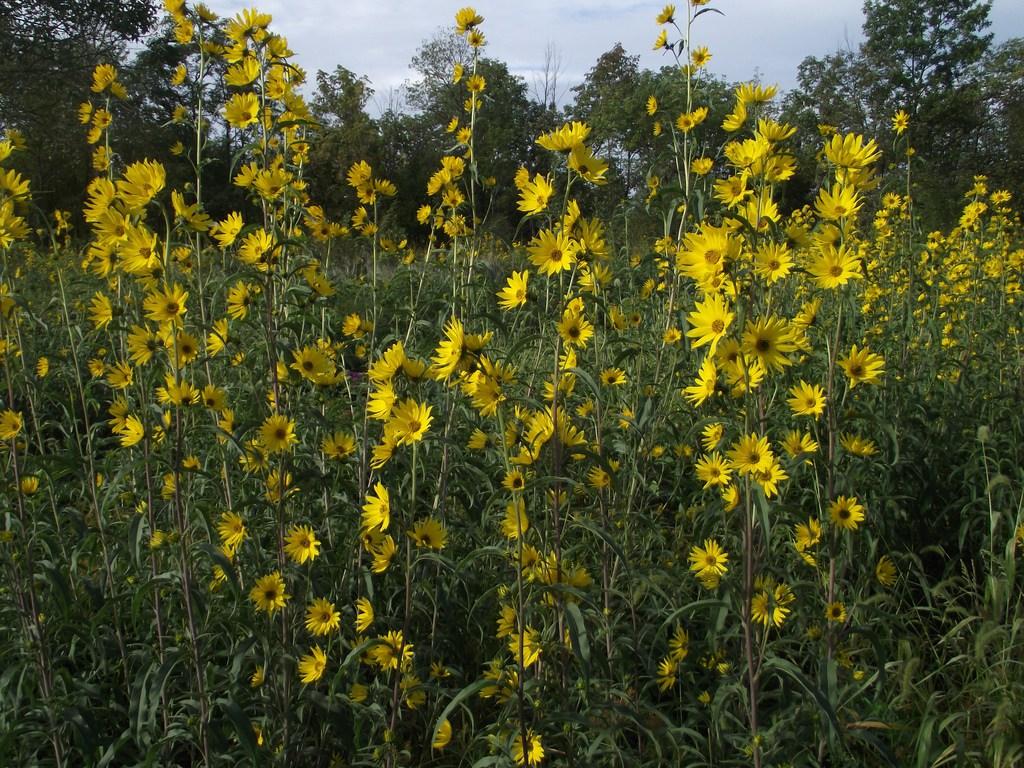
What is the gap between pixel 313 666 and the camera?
189cm

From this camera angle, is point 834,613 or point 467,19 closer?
point 834,613

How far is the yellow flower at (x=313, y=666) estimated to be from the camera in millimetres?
1860

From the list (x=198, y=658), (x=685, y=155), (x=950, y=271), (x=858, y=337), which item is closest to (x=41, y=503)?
(x=198, y=658)

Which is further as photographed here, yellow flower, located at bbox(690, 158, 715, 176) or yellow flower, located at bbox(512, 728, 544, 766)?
yellow flower, located at bbox(690, 158, 715, 176)

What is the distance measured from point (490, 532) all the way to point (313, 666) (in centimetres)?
105

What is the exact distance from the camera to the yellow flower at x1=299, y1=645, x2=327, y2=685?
1.86m

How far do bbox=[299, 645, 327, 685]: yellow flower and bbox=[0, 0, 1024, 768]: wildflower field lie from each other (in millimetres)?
64

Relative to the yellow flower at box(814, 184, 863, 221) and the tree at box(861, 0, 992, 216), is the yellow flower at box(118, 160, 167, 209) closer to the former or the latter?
the yellow flower at box(814, 184, 863, 221)

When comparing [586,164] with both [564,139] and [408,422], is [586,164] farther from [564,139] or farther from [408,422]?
[408,422]

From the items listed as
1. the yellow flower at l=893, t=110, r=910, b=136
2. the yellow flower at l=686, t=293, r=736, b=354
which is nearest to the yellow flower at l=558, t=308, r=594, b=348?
the yellow flower at l=686, t=293, r=736, b=354

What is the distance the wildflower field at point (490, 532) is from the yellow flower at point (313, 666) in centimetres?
6

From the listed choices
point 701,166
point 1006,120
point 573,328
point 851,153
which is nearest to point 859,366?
point 851,153

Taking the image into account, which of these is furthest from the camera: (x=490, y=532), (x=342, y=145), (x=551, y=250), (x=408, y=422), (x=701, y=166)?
(x=342, y=145)

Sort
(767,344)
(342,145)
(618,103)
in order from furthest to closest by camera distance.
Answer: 1. (618,103)
2. (342,145)
3. (767,344)
